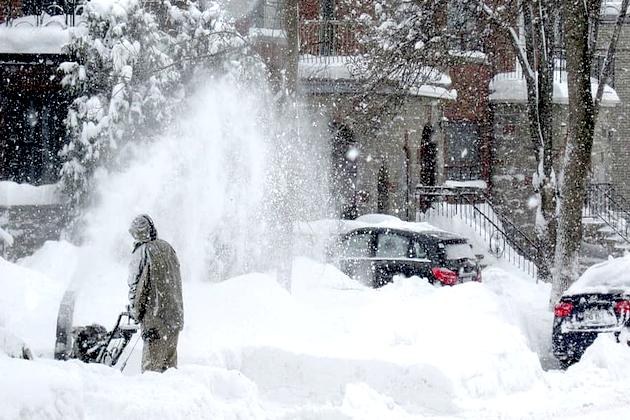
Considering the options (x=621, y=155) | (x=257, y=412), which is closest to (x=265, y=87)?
(x=257, y=412)

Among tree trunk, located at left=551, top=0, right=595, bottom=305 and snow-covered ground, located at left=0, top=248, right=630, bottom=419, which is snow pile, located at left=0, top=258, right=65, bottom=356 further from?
tree trunk, located at left=551, top=0, right=595, bottom=305

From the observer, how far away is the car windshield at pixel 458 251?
623 inches

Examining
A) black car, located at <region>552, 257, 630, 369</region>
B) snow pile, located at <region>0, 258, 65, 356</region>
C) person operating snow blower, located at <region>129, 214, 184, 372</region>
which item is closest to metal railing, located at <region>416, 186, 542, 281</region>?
black car, located at <region>552, 257, 630, 369</region>

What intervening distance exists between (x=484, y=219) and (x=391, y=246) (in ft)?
31.7

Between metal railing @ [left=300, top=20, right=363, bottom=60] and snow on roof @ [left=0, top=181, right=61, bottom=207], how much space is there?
7.24 metres

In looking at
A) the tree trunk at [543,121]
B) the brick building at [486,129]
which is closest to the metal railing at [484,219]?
the brick building at [486,129]

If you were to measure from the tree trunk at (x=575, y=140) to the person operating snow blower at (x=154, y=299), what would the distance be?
9.18m

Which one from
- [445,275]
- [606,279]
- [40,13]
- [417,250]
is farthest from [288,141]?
[40,13]

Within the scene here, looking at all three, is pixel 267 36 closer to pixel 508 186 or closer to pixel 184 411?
pixel 508 186

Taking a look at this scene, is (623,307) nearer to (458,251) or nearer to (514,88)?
(458,251)

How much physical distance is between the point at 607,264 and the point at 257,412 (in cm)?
668

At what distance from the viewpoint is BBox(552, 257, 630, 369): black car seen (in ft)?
36.5

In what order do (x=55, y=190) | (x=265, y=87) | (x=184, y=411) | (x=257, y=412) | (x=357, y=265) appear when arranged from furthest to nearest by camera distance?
1. (x=55, y=190)
2. (x=265, y=87)
3. (x=357, y=265)
4. (x=257, y=412)
5. (x=184, y=411)

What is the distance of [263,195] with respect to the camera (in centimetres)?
1705
